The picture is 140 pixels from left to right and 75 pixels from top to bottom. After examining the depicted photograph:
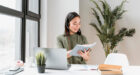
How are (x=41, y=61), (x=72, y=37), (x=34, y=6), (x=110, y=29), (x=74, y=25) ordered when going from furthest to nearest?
(x=110, y=29) → (x=34, y=6) → (x=72, y=37) → (x=74, y=25) → (x=41, y=61)

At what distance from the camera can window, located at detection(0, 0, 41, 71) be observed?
2398 millimetres

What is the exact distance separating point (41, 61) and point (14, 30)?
1.02 metres

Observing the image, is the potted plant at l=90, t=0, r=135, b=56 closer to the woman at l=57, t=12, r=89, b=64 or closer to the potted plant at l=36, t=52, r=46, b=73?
the woman at l=57, t=12, r=89, b=64

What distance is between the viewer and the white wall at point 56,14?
3.77 metres

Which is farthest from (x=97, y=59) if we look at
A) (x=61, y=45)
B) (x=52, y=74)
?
(x=52, y=74)

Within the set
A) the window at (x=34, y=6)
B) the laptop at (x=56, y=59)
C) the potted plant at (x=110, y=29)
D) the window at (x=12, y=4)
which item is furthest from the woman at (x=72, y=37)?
the potted plant at (x=110, y=29)

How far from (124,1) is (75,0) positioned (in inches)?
44.6

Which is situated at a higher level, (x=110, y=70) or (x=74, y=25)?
(x=74, y=25)

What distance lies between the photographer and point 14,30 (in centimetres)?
277

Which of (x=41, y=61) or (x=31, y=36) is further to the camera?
(x=31, y=36)

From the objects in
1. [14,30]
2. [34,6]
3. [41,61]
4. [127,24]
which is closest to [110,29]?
[127,24]

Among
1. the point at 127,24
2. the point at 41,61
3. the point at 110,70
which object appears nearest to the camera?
the point at 110,70

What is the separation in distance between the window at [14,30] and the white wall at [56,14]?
437 mm

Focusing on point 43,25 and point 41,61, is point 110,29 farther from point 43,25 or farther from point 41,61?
point 41,61
